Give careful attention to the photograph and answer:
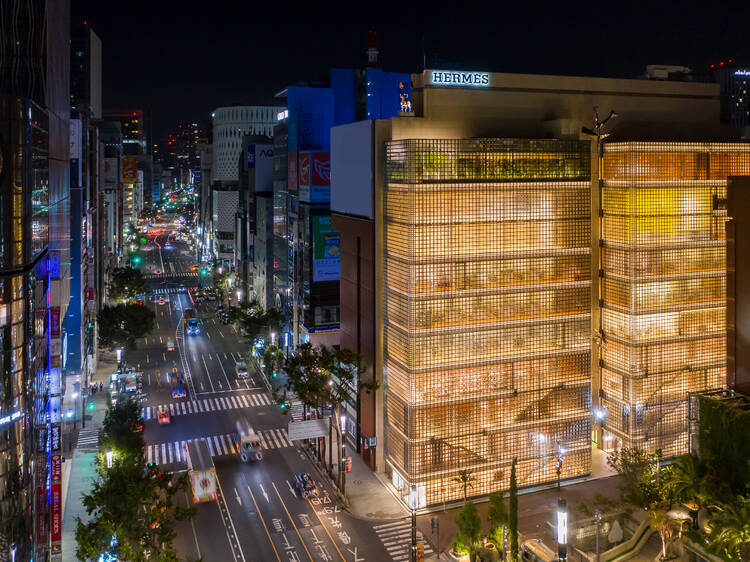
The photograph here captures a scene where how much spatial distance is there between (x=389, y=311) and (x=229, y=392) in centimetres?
3684

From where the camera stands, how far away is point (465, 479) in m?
54.2

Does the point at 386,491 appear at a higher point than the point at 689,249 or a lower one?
lower

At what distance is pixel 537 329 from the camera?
57594mm

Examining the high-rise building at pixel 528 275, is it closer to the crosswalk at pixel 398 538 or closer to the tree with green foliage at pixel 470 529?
the crosswalk at pixel 398 538

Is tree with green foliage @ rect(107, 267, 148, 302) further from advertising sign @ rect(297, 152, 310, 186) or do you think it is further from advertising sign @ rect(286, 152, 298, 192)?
advertising sign @ rect(297, 152, 310, 186)

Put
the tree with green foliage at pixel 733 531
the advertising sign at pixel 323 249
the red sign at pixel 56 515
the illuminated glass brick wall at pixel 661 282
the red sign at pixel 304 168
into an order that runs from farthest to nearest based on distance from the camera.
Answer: the red sign at pixel 304 168 < the advertising sign at pixel 323 249 < the illuminated glass brick wall at pixel 661 282 < the red sign at pixel 56 515 < the tree with green foliage at pixel 733 531

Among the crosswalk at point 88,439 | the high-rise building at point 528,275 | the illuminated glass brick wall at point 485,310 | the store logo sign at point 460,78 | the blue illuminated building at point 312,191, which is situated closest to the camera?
the illuminated glass brick wall at point 485,310

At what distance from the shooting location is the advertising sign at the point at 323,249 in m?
88.3

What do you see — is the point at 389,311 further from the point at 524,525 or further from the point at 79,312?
the point at 79,312

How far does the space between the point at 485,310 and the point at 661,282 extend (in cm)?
1547

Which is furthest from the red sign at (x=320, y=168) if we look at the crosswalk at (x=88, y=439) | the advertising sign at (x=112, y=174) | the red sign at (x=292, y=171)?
the advertising sign at (x=112, y=174)

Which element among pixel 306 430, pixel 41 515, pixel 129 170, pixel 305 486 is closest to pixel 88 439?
pixel 306 430

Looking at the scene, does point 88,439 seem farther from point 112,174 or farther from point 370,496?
point 112,174

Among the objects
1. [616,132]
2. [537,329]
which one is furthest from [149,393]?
[616,132]
